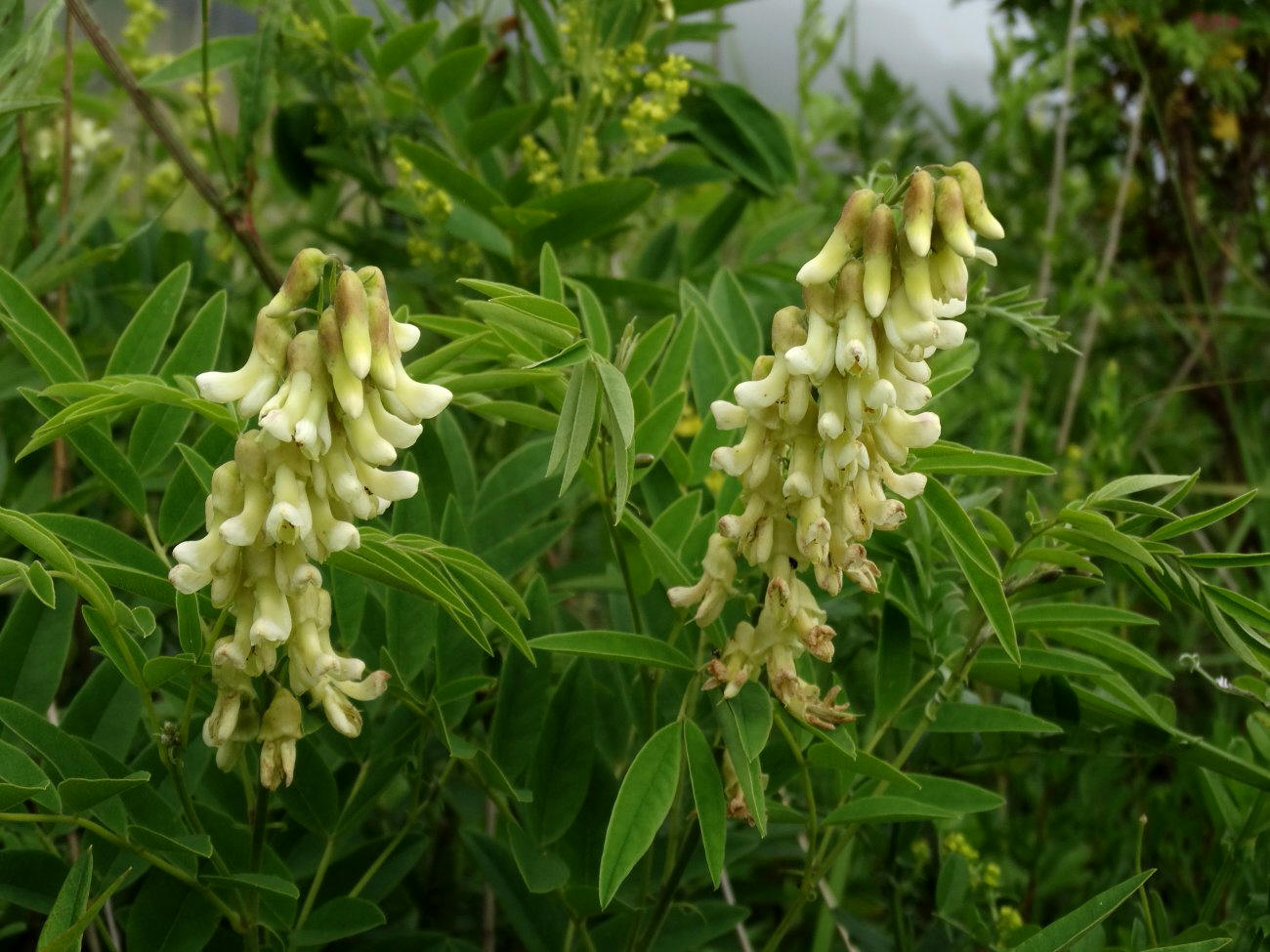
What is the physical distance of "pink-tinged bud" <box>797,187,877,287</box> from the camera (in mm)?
674

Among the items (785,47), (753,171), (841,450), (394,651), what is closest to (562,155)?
(753,171)

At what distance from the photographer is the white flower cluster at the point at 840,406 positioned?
0.66m

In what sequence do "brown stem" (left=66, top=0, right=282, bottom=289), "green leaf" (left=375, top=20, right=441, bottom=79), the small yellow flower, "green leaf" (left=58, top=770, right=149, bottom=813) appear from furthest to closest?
the small yellow flower < "green leaf" (left=375, top=20, right=441, bottom=79) < "brown stem" (left=66, top=0, right=282, bottom=289) < "green leaf" (left=58, top=770, right=149, bottom=813)

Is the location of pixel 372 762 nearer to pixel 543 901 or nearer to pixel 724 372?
pixel 543 901

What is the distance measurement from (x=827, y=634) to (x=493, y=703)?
357 millimetres

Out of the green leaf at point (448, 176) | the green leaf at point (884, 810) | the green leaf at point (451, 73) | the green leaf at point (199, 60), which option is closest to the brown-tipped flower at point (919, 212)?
the green leaf at point (884, 810)

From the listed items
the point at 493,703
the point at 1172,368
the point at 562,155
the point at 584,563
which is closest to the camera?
the point at 493,703

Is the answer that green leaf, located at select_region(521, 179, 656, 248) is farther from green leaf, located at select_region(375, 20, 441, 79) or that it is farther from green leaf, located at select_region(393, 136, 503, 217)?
green leaf, located at select_region(375, 20, 441, 79)

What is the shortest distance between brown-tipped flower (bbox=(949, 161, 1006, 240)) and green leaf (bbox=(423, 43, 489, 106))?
71 centimetres

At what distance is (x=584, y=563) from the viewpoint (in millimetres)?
1232

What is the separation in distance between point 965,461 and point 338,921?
1.62 feet

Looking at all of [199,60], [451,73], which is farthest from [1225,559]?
[199,60]

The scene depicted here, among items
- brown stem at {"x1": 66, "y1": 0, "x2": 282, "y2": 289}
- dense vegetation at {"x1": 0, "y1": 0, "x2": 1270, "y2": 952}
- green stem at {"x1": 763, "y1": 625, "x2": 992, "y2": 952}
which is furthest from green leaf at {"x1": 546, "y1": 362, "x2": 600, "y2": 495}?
brown stem at {"x1": 66, "y1": 0, "x2": 282, "y2": 289}

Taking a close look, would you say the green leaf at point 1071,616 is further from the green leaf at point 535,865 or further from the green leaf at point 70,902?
the green leaf at point 70,902
